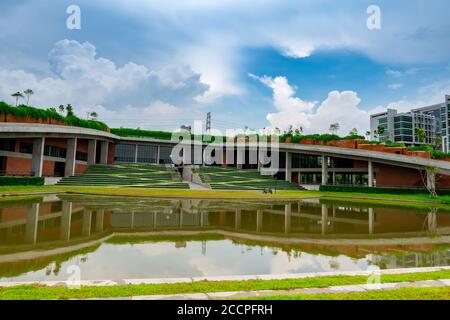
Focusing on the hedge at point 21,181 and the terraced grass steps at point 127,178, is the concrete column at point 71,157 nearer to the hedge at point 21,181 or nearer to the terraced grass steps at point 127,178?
the terraced grass steps at point 127,178

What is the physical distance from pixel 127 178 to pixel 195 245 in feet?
126

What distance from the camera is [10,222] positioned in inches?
553

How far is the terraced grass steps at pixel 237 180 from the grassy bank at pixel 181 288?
1505 inches

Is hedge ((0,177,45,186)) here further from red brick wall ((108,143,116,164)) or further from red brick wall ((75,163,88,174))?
red brick wall ((108,143,116,164))

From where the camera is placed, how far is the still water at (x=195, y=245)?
27.2 ft

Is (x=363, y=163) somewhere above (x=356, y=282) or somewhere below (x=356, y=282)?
above

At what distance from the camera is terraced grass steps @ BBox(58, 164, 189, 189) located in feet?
139

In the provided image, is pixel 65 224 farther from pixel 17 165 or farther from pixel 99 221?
pixel 17 165

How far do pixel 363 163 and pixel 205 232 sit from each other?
48259mm

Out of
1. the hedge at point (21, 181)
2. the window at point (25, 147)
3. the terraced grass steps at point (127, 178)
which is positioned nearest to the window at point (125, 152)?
the terraced grass steps at point (127, 178)

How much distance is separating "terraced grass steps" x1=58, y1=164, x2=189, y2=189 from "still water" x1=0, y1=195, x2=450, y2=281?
2560cm

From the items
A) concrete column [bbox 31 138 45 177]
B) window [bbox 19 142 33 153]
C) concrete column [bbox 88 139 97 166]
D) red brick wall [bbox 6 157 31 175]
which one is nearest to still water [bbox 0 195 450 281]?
red brick wall [bbox 6 157 31 175]
